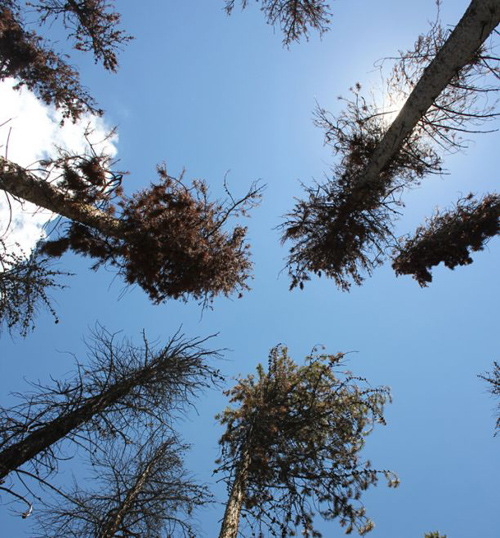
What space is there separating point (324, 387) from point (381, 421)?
139 cm

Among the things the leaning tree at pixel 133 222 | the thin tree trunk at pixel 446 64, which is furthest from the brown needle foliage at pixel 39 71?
the thin tree trunk at pixel 446 64

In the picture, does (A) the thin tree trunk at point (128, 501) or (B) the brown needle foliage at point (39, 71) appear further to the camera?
(B) the brown needle foliage at point (39, 71)

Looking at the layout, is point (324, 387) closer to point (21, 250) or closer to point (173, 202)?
point (173, 202)

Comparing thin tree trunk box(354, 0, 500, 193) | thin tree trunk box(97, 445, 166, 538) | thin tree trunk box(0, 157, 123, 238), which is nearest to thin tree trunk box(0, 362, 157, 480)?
thin tree trunk box(97, 445, 166, 538)

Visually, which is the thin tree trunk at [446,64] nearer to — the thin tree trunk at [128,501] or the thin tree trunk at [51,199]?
the thin tree trunk at [51,199]

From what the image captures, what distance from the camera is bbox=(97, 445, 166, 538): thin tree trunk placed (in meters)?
4.88

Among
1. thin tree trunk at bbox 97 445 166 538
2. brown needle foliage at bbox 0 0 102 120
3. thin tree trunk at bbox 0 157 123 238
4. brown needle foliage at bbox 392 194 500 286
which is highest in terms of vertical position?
brown needle foliage at bbox 0 0 102 120

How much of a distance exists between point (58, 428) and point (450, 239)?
780 cm

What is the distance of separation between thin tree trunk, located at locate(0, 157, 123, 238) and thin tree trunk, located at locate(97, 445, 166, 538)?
180 inches

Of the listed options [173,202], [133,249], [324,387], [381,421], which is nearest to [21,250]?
[133,249]

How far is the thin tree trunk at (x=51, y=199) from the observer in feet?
19.4

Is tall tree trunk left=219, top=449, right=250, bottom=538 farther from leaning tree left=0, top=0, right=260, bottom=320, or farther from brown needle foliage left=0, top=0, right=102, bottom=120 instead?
brown needle foliage left=0, top=0, right=102, bottom=120

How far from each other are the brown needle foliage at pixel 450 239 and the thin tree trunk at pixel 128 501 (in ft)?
22.0

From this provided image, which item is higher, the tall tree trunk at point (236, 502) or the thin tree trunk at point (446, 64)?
the thin tree trunk at point (446, 64)
